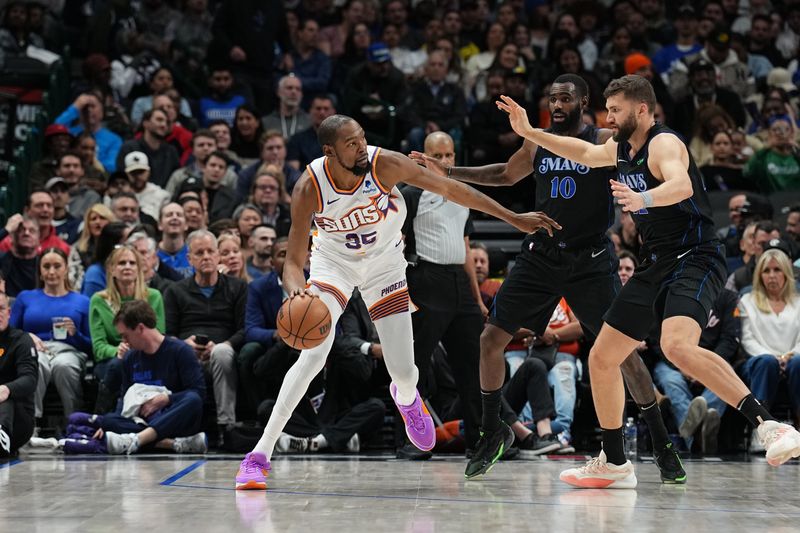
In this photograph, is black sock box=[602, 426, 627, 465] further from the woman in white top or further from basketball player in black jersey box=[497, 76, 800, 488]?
the woman in white top

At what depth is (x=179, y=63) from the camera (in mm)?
14195

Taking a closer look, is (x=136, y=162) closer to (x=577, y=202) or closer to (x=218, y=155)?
(x=218, y=155)

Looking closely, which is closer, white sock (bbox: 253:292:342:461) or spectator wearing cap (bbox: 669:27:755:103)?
white sock (bbox: 253:292:342:461)

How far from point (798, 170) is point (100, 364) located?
7.65 meters

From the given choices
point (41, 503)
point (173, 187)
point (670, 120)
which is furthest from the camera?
point (670, 120)

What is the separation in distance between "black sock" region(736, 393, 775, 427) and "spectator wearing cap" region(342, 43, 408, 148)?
7653 mm

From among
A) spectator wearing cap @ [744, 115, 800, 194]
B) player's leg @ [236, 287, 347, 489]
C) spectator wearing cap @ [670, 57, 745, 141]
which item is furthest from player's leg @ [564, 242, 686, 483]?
spectator wearing cap @ [670, 57, 745, 141]

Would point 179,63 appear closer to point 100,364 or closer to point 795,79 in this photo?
→ point 100,364

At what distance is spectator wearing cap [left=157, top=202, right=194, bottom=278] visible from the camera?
10.2 meters

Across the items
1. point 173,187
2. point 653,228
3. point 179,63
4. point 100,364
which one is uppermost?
point 179,63

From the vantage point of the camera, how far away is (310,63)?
14188 millimetres

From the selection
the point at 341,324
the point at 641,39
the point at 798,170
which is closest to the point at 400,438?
the point at 341,324

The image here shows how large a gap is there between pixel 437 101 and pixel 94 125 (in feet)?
12.6

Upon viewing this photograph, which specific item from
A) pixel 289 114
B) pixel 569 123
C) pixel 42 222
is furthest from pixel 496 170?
pixel 289 114
